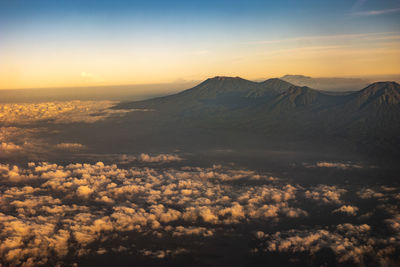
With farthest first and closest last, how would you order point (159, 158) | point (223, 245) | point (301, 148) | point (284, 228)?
point (301, 148), point (159, 158), point (284, 228), point (223, 245)

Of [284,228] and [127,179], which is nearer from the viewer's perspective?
[284,228]

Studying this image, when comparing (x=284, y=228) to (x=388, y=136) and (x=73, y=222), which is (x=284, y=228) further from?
(x=388, y=136)

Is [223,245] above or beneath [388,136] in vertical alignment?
beneath

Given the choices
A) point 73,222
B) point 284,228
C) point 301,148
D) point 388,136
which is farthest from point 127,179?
point 388,136

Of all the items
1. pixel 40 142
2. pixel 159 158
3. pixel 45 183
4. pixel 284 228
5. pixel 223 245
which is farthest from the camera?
pixel 40 142

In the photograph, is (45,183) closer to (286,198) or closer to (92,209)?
(92,209)

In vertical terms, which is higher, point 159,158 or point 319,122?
point 319,122

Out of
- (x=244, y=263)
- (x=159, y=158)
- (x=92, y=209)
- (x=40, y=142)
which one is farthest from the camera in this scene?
(x=40, y=142)

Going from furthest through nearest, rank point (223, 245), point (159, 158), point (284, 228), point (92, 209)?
point (159, 158), point (92, 209), point (284, 228), point (223, 245)

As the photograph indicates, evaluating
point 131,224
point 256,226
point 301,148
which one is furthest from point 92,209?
point 301,148
